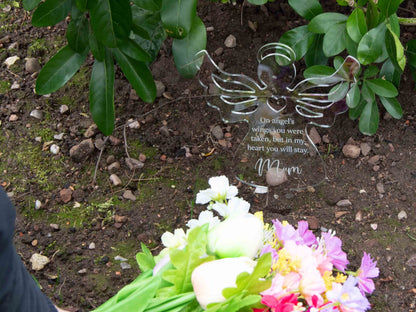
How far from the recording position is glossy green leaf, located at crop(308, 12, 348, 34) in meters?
1.66

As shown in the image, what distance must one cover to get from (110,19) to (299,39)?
2.12 ft

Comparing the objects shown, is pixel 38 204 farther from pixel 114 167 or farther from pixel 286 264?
pixel 286 264

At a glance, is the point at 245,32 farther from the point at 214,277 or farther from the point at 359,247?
the point at 214,277

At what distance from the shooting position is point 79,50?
1.71 metres

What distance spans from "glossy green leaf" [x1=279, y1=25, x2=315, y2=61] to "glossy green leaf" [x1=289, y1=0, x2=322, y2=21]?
48mm

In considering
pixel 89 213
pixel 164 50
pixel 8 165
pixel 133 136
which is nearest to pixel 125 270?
pixel 89 213

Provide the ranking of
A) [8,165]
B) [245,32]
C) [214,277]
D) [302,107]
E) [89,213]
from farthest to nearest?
[245,32], [8,165], [89,213], [302,107], [214,277]

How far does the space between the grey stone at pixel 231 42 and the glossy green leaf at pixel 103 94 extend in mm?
638

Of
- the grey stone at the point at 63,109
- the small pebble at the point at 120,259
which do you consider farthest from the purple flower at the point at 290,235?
the grey stone at the point at 63,109

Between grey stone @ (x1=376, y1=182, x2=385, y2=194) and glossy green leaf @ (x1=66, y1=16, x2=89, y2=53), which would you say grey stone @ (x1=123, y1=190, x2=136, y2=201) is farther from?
grey stone @ (x1=376, y1=182, x2=385, y2=194)

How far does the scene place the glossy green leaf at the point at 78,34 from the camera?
5.42 ft

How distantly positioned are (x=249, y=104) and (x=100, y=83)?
501 mm

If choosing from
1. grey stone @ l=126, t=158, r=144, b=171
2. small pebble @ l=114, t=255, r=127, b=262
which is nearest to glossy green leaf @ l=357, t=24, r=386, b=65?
grey stone @ l=126, t=158, r=144, b=171

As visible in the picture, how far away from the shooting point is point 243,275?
69 centimetres
